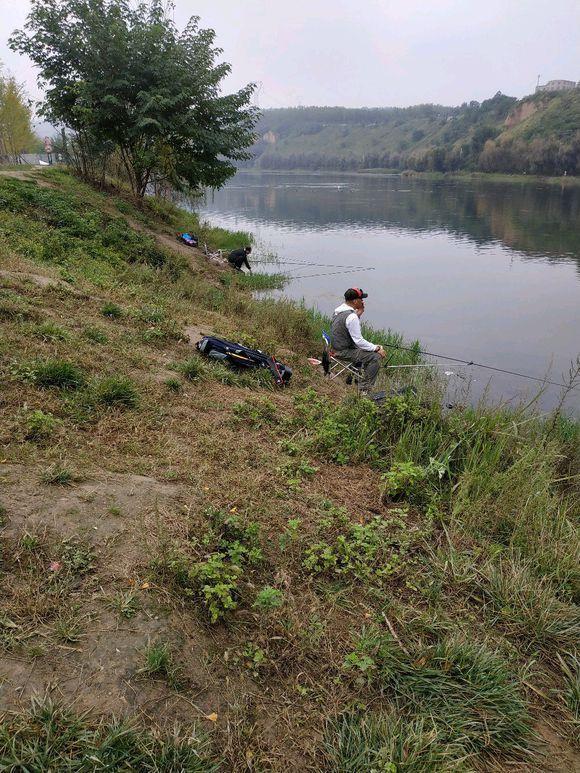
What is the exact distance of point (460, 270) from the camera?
71.6ft

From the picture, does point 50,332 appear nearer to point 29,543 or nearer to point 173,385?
point 173,385

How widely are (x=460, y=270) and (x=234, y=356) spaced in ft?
57.2

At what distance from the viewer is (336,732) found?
242 centimetres

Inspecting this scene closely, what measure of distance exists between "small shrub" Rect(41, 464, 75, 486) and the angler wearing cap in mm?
5208

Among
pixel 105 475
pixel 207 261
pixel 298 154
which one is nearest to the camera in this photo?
pixel 105 475

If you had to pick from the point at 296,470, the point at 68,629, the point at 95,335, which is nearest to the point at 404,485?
the point at 296,470

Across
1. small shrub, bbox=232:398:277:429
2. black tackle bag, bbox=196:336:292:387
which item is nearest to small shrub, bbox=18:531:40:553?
small shrub, bbox=232:398:277:429

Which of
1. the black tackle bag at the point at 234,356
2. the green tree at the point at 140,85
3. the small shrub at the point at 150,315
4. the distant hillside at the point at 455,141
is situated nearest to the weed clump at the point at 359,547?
the black tackle bag at the point at 234,356

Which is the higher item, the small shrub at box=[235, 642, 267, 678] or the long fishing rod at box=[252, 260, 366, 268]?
the long fishing rod at box=[252, 260, 366, 268]

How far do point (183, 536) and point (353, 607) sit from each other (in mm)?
1138

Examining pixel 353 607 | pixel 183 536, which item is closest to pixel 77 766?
pixel 183 536

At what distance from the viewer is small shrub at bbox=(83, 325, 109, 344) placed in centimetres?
598

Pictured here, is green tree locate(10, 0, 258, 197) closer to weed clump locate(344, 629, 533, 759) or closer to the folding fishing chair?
the folding fishing chair

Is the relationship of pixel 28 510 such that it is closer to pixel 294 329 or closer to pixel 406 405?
pixel 406 405
